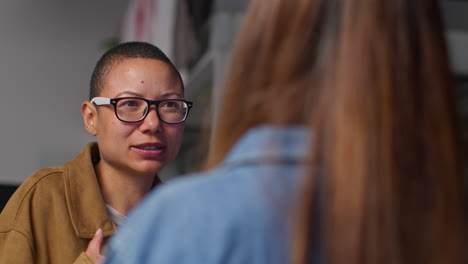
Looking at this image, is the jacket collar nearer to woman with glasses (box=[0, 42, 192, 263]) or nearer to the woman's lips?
woman with glasses (box=[0, 42, 192, 263])

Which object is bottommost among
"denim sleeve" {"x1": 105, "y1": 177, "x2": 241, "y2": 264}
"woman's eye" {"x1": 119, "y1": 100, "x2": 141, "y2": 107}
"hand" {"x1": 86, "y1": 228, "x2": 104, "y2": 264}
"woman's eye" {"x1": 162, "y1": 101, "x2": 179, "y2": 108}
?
"hand" {"x1": 86, "y1": 228, "x2": 104, "y2": 264}

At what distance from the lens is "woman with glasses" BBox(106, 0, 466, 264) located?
0.65 metres

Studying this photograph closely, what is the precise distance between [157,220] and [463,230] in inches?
11.5

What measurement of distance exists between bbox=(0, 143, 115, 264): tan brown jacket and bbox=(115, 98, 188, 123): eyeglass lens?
0.15 m

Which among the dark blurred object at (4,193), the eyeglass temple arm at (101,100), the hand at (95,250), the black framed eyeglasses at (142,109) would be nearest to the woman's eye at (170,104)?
the black framed eyeglasses at (142,109)

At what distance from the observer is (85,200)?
1.51m

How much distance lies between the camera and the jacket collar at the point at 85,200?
1.47 metres

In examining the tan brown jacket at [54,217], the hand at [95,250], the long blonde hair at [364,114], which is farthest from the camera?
the tan brown jacket at [54,217]

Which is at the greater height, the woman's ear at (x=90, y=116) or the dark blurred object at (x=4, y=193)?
the woman's ear at (x=90, y=116)

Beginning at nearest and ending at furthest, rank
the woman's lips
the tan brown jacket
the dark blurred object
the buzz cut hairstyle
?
the tan brown jacket, the woman's lips, the buzz cut hairstyle, the dark blurred object

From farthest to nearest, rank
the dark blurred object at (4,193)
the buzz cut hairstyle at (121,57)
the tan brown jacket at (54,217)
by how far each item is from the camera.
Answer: the dark blurred object at (4,193) < the buzz cut hairstyle at (121,57) < the tan brown jacket at (54,217)

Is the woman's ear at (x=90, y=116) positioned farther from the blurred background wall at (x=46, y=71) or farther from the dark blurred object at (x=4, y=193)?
the blurred background wall at (x=46, y=71)

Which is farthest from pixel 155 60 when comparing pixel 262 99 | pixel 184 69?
pixel 184 69

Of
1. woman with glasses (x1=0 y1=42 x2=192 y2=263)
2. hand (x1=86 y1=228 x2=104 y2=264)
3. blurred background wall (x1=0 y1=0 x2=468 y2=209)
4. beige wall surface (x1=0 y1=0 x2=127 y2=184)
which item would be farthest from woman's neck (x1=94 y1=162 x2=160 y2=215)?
beige wall surface (x1=0 y1=0 x2=127 y2=184)
